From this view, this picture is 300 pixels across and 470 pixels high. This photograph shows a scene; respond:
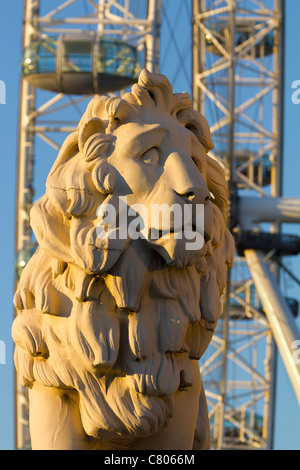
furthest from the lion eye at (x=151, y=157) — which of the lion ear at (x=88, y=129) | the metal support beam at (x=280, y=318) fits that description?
the metal support beam at (x=280, y=318)

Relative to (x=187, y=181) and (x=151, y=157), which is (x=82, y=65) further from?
(x=187, y=181)

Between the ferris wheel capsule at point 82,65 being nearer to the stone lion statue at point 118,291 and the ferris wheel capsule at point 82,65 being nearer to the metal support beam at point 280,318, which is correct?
the metal support beam at point 280,318

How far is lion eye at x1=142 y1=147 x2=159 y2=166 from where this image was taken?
3395 millimetres

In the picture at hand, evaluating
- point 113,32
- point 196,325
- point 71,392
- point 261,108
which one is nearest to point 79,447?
point 71,392

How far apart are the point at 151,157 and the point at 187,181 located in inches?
6.2

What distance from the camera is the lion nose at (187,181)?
3311 mm

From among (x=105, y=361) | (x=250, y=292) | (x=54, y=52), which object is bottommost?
(x=250, y=292)

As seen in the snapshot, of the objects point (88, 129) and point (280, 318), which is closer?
point (88, 129)

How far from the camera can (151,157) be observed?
3400mm

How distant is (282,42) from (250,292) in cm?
499

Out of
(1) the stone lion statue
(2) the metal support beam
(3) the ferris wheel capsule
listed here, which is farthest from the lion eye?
(3) the ferris wheel capsule

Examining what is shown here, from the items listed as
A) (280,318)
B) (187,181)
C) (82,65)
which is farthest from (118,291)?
(82,65)
